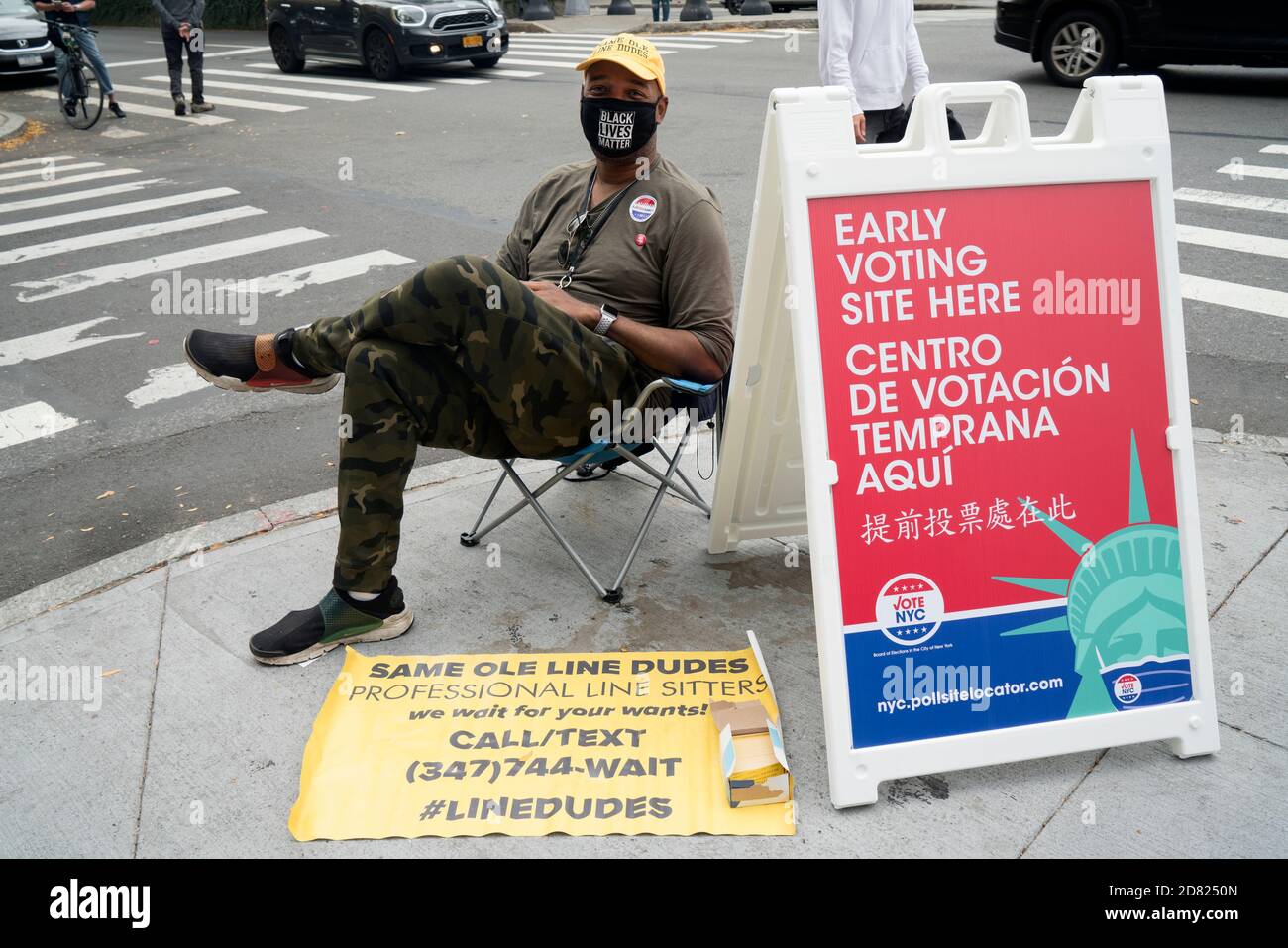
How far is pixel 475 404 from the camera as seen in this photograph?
3.47 meters

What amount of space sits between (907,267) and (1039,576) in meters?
0.81

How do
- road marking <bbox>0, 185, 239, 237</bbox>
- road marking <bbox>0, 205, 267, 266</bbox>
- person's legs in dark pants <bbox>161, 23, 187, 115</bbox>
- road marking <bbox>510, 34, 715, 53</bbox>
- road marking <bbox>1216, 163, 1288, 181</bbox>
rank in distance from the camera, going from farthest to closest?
road marking <bbox>510, 34, 715, 53</bbox>, person's legs in dark pants <bbox>161, 23, 187, 115</bbox>, road marking <bbox>0, 185, 239, 237</bbox>, road marking <bbox>1216, 163, 1288, 181</bbox>, road marking <bbox>0, 205, 267, 266</bbox>

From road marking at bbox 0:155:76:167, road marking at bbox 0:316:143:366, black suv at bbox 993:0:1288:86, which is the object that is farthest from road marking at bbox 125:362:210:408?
black suv at bbox 993:0:1288:86

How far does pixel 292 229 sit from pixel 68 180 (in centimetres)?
394

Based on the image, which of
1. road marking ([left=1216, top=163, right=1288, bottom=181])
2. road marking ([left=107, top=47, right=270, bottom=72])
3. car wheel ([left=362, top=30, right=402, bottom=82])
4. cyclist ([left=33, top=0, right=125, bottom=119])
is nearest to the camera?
road marking ([left=1216, top=163, right=1288, bottom=181])

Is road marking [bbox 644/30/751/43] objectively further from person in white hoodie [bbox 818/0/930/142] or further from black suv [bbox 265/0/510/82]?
person in white hoodie [bbox 818/0/930/142]

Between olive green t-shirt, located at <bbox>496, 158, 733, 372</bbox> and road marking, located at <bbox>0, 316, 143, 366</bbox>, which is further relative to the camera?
road marking, located at <bbox>0, 316, 143, 366</bbox>

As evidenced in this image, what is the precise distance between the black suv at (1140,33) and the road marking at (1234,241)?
4.44 metres

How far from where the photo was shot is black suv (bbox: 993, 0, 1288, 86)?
11.0m

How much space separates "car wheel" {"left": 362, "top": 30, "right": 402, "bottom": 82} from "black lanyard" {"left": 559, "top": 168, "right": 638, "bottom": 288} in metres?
14.1

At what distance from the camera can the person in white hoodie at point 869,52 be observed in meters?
6.07

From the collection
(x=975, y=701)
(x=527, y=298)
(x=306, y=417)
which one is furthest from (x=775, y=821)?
(x=306, y=417)

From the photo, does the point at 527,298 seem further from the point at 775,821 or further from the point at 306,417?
the point at 306,417

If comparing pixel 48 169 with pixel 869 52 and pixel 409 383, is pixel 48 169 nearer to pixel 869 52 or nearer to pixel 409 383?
pixel 869 52
